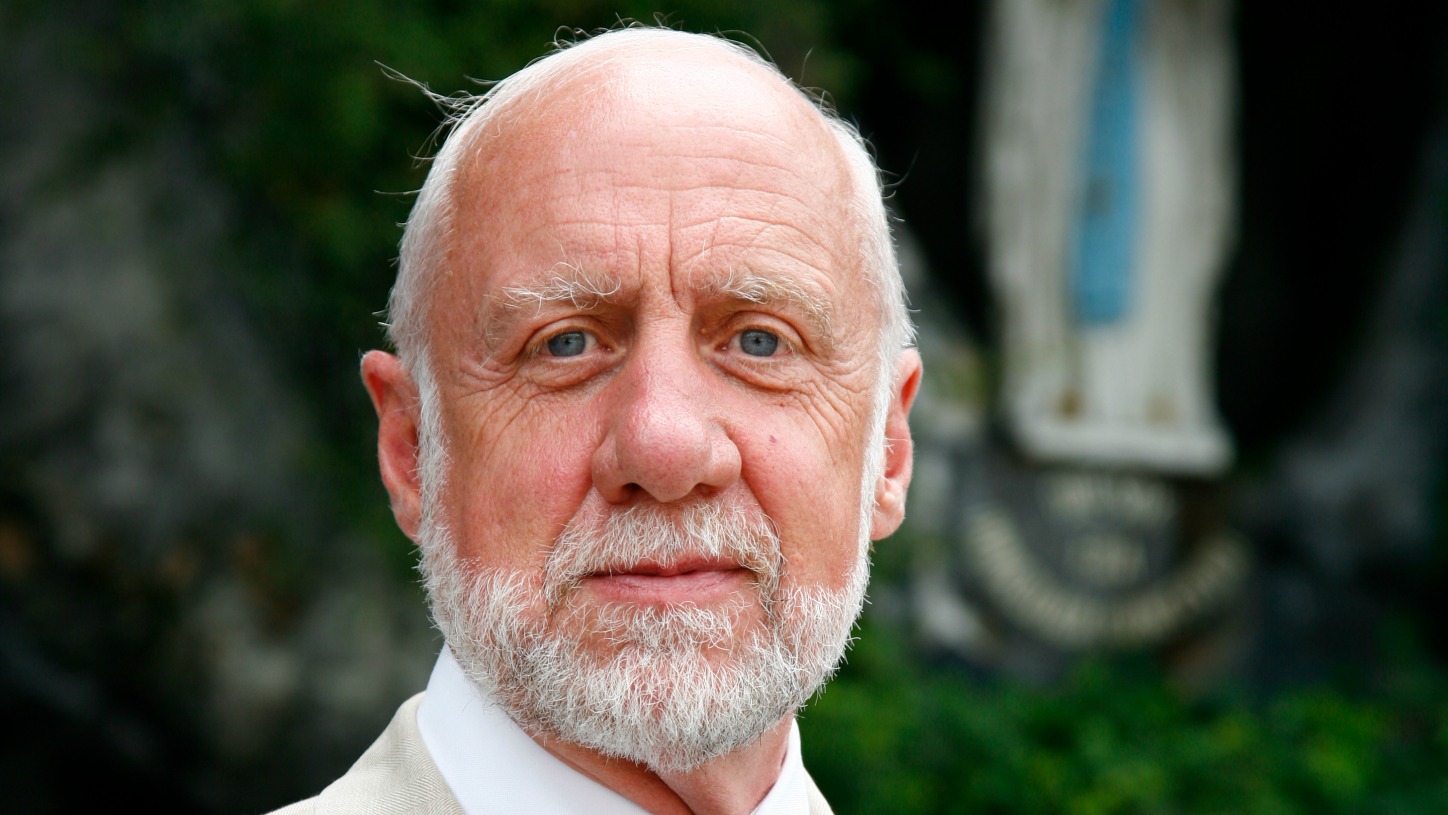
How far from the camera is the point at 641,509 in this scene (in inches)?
62.7

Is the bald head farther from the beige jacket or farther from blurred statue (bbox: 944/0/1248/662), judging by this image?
blurred statue (bbox: 944/0/1248/662)

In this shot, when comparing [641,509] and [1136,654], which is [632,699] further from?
[1136,654]

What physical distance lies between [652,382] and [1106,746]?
4216 millimetres

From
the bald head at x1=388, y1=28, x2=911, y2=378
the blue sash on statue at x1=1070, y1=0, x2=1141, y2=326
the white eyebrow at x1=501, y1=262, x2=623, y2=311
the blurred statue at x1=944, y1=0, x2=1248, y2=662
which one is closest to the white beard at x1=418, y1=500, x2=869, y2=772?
the white eyebrow at x1=501, y1=262, x2=623, y2=311

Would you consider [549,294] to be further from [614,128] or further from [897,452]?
[897,452]

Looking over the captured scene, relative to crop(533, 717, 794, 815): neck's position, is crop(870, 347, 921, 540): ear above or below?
above

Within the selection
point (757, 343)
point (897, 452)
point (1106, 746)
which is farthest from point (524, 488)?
point (1106, 746)

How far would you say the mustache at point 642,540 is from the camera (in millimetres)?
1588

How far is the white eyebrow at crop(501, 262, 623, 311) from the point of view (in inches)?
64.3

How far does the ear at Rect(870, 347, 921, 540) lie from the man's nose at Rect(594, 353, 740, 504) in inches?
16.7

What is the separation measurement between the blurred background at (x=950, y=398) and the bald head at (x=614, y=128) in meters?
2.28

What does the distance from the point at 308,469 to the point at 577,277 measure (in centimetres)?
337

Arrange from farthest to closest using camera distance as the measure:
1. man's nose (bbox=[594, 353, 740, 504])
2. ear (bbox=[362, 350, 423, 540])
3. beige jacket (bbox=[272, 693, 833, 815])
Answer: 1. ear (bbox=[362, 350, 423, 540])
2. beige jacket (bbox=[272, 693, 833, 815])
3. man's nose (bbox=[594, 353, 740, 504])

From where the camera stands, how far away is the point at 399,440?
192cm
